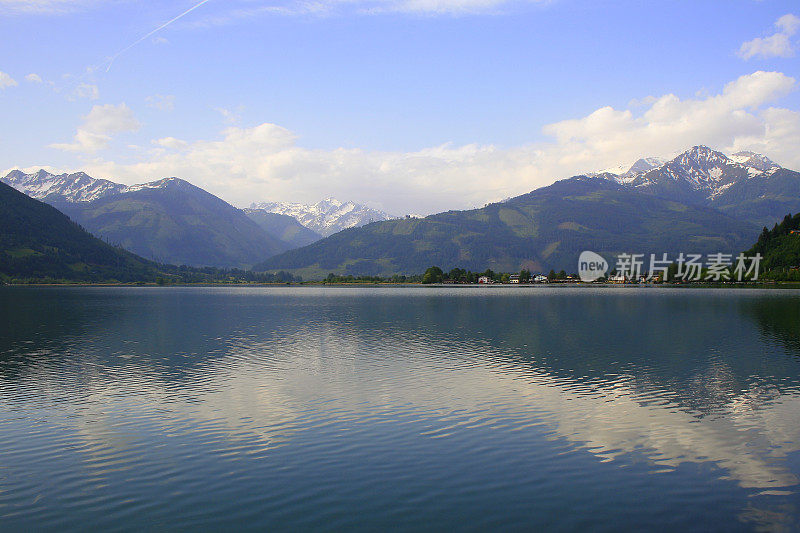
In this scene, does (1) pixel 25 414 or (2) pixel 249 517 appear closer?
(2) pixel 249 517

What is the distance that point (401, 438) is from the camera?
31.1 m

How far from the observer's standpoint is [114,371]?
174 ft

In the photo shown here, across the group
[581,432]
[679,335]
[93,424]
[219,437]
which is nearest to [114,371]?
[93,424]

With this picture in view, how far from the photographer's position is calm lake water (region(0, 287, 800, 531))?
70.5 ft

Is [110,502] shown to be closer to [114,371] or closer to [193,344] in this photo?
[114,371]

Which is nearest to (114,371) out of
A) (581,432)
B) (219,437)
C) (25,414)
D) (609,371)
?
(25,414)

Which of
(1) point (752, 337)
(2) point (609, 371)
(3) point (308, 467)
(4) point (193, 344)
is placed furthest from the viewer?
(1) point (752, 337)

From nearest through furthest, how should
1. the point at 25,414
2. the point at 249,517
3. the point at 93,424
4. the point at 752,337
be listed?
the point at 249,517 < the point at 93,424 < the point at 25,414 < the point at 752,337

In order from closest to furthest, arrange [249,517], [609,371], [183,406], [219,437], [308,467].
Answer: [249,517]
[308,467]
[219,437]
[183,406]
[609,371]

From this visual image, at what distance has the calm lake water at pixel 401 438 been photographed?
70.5 ft

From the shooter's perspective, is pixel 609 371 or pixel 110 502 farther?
pixel 609 371

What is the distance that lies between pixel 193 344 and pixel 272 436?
47.6 m

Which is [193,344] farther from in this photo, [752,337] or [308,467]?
[752,337]

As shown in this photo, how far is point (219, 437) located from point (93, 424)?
9045 mm
